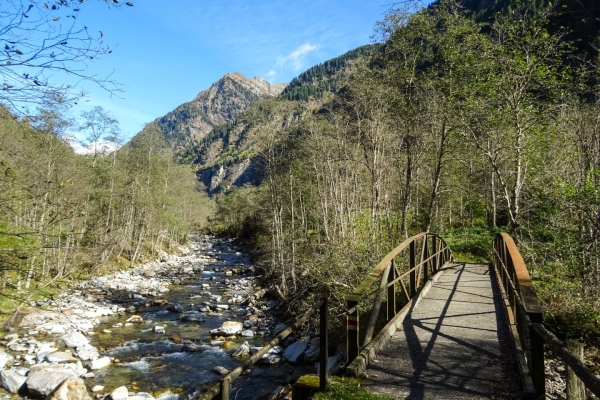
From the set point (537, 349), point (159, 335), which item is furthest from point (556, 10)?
point (159, 335)

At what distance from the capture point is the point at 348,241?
1295cm

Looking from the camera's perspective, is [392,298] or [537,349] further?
[392,298]

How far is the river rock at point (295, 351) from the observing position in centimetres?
1271

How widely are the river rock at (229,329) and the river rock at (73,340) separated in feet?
15.6

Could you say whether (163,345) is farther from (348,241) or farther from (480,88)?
(480,88)

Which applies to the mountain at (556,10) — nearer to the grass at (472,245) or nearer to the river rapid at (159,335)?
the grass at (472,245)

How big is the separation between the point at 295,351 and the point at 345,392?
9.52 metres

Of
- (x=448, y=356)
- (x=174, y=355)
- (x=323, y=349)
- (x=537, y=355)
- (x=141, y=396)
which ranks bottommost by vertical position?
(x=174, y=355)

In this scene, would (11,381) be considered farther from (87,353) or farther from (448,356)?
(448,356)

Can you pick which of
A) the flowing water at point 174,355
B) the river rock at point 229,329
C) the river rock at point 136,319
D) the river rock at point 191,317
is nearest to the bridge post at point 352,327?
the flowing water at point 174,355

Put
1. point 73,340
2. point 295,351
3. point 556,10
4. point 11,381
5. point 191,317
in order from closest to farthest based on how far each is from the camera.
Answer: point 11,381, point 556,10, point 295,351, point 73,340, point 191,317

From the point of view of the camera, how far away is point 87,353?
12.9 metres

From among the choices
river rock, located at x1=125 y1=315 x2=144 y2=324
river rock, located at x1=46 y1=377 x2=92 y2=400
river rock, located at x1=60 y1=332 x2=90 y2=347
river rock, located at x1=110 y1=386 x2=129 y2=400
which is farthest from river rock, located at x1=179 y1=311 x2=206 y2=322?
river rock, located at x1=46 y1=377 x2=92 y2=400

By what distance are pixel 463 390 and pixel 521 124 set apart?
9.40 m
